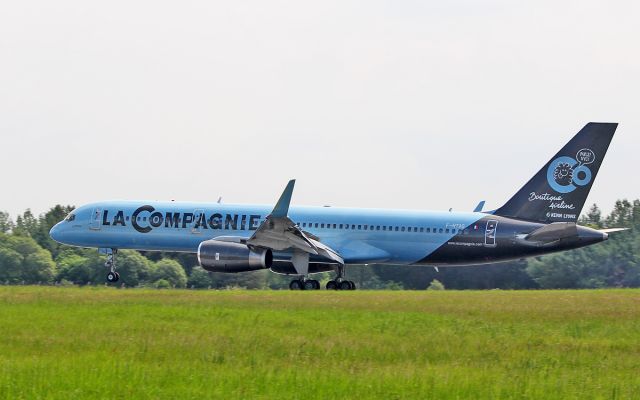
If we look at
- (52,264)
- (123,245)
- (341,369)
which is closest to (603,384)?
(341,369)

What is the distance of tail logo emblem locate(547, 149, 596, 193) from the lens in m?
50.2

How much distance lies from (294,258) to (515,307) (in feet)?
51.9

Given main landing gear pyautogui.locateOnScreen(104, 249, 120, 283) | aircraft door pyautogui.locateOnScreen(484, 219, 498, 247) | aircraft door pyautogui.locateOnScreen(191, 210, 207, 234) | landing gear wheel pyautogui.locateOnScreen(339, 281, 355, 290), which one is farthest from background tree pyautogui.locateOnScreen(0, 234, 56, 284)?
aircraft door pyautogui.locateOnScreen(484, 219, 498, 247)

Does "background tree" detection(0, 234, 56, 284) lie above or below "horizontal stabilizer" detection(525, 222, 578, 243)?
below

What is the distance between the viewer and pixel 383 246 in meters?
52.1

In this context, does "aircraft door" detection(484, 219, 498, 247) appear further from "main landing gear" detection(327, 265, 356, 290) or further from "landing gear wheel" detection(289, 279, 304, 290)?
"landing gear wheel" detection(289, 279, 304, 290)

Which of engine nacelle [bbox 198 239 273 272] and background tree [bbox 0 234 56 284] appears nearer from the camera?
engine nacelle [bbox 198 239 273 272]

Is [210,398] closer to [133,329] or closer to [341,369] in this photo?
[341,369]

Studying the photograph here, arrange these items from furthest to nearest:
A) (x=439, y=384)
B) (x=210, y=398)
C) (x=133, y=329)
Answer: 1. (x=133, y=329)
2. (x=439, y=384)
3. (x=210, y=398)

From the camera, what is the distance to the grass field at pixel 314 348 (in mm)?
19969

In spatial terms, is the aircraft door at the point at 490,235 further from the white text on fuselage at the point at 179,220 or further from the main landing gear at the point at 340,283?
the white text on fuselage at the point at 179,220

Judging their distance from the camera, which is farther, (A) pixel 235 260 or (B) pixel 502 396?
(A) pixel 235 260

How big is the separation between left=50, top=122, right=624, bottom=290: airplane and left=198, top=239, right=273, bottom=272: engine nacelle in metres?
0.04

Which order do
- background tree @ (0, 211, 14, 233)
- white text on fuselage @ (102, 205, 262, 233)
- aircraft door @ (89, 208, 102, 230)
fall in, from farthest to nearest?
1. background tree @ (0, 211, 14, 233)
2. aircraft door @ (89, 208, 102, 230)
3. white text on fuselage @ (102, 205, 262, 233)
